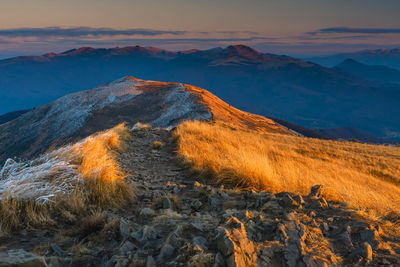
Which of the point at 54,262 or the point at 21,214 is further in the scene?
the point at 21,214

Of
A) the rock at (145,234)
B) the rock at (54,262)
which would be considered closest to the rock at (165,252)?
the rock at (145,234)

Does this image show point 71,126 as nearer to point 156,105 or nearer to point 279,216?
point 156,105

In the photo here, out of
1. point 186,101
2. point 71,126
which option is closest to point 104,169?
point 186,101

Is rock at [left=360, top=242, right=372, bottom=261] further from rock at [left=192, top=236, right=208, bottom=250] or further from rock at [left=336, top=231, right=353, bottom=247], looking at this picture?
rock at [left=192, top=236, right=208, bottom=250]

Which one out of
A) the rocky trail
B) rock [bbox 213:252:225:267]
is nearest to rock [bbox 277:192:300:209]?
the rocky trail

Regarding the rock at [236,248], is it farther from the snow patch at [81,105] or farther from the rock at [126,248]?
the snow patch at [81,105]

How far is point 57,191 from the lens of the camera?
15.0 feet

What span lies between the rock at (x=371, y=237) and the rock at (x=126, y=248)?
277cm

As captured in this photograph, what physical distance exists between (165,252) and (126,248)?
477 mm

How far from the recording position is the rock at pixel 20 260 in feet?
8.44

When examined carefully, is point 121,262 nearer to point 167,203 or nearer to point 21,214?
point 167,203

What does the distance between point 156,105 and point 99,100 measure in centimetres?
1895

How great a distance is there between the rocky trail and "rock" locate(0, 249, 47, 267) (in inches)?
1.3

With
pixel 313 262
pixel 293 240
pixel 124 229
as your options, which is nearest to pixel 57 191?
pixel 124 229
